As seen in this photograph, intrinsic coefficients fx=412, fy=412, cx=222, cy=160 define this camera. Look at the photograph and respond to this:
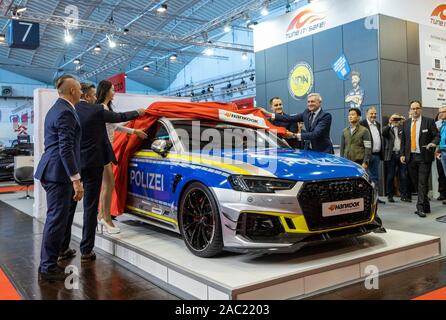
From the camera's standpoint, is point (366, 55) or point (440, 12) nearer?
point (366, 55)

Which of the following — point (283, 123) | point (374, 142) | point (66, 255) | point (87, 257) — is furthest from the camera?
point (374, 142)

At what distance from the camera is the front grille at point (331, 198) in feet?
9.68

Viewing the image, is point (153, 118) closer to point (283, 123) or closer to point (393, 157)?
point (283, 123)

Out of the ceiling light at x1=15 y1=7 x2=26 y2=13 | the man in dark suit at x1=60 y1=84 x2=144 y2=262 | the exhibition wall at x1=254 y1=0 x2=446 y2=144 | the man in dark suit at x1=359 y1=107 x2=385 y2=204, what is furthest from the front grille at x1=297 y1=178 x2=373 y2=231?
the ceiling light at x1=15 y1=7 x2=26 y2=13

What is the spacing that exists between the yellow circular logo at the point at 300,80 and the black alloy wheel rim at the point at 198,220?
6390mm

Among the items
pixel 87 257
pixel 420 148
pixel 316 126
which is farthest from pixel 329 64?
pixel 87 257

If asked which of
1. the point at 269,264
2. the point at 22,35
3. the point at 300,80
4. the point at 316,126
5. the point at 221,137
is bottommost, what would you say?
the point at 269,264

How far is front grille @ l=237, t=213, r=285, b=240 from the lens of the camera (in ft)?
9.53

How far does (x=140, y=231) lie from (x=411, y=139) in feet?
13.0

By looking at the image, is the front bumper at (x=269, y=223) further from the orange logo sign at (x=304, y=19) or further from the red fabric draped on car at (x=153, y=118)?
the orange logo sign at (x=304, y=19)

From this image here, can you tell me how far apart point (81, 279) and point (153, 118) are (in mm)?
1750

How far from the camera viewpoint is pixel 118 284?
3.21 meters

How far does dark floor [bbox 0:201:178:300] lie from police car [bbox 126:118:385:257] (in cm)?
54
